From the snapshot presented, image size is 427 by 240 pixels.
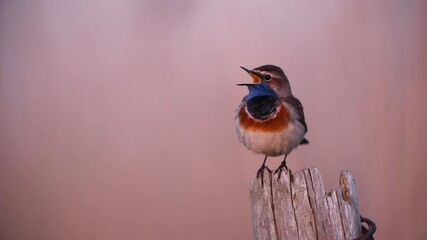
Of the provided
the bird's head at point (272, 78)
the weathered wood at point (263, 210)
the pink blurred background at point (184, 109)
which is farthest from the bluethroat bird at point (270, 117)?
the pink blurred background at point (184, 109)

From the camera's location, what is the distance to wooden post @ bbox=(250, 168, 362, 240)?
1147 mm

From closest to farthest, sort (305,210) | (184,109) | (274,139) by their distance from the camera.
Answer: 1. (305,210)
2. (274,139)
3. (184,109)

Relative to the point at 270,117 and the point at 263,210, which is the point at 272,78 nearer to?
the point at 270,117

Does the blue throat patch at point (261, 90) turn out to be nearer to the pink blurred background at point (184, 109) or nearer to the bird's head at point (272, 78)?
the bird's head at point (272, 78)

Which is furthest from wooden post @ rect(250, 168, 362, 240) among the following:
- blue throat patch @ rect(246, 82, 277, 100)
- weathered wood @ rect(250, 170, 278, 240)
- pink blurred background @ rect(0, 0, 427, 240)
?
pink blurred background @ rect(0, 0, 427, 240)

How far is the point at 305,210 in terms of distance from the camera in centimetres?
116

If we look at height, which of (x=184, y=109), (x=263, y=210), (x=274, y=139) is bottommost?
(x=263, y=210)

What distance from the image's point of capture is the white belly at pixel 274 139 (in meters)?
1.39

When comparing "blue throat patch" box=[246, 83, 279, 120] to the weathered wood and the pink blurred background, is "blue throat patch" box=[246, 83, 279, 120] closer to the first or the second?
the weathered wood

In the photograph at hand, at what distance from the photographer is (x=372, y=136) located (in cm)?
195

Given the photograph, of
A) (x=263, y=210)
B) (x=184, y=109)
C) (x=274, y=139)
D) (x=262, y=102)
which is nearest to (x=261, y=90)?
(x=262, y=102)

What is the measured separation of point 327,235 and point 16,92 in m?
1.76

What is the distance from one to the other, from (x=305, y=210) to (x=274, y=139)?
304 mm

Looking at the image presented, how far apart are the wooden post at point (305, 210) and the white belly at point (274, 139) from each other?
0.20 m
